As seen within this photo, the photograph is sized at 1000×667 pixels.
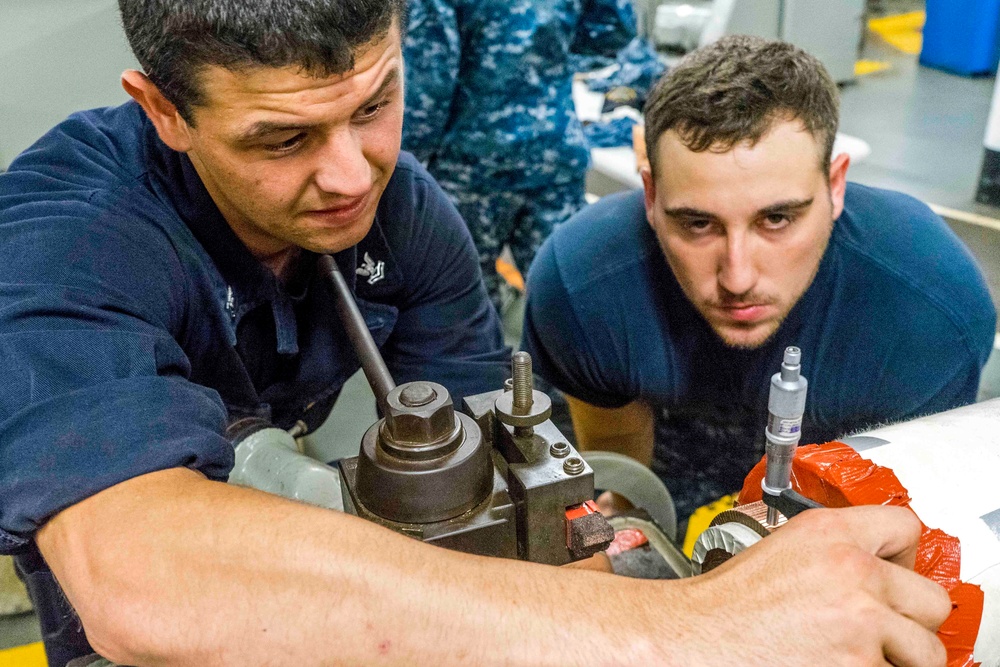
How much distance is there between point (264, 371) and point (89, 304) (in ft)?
1.19

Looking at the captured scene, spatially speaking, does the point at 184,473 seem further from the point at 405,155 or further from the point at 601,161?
the point at 601,161

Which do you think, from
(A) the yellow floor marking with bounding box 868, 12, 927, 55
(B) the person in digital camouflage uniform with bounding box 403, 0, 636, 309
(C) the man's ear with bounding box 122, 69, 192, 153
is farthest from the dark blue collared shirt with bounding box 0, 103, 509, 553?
(A) the yellow floor marking with bounding box 868, 12, 927, 55

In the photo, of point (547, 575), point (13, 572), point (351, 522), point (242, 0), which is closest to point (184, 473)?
point (351, 522)

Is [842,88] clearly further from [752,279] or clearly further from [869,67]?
[752,279]

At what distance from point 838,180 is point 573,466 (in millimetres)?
878

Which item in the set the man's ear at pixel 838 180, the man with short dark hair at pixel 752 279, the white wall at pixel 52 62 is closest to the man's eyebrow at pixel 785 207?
the man with short dark hair at pixel 752 279

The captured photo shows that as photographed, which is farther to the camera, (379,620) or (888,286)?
(888,286)

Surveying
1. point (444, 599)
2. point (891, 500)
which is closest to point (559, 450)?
point (444, 599)

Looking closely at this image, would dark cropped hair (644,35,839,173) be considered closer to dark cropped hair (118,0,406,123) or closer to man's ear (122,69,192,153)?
dark cropped hair (118,0,406,123)

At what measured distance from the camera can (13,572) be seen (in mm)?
1435

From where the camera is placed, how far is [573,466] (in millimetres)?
621

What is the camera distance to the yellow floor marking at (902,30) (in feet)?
17.2

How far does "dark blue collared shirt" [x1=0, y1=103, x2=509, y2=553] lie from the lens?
0.60 metres

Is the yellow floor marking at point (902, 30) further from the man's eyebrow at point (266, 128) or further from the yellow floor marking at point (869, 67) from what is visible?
the man's eyebrow at point (266, 128)
